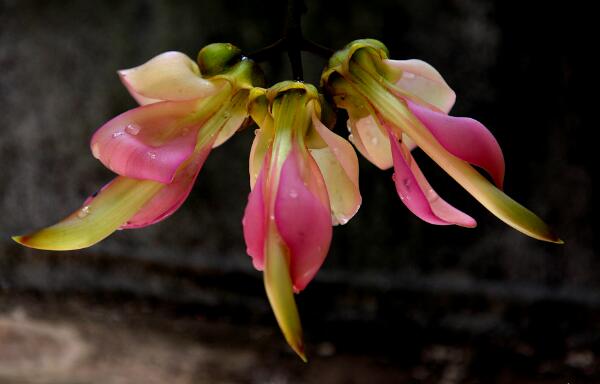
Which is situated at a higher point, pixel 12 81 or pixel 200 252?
pixel 12 81

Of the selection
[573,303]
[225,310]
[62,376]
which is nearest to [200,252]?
[225,310]

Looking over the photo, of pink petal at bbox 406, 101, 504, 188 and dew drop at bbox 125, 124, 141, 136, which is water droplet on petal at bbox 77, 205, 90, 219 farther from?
pink petal at bbox 406, 101, 504, 188

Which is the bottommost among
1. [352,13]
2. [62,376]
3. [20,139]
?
[62,376]

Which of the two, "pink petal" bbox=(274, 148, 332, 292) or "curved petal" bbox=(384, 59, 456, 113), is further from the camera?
"curved petal" bbox=(384, 59, 456, 113)

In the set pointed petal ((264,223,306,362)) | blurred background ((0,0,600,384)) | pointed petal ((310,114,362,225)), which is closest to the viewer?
pointed petal ((264,223,306,362))

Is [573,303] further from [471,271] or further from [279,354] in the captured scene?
[279,354]

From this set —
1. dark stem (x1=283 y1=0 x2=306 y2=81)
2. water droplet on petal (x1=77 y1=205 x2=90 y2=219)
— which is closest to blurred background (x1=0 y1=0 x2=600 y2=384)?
dark stem (x1=283 y1=0 x2=306 y2=81)

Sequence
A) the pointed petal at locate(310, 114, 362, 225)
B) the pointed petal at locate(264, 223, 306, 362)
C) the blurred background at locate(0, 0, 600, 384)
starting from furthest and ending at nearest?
1. the blurred background at locate(0, 0, 600, 384)
2. the pointed petal at locate(310, 114, 362, 225)
3. the pointed petal at locate(264, 223, 306, 362)

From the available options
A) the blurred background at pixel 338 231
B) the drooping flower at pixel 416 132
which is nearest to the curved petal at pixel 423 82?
the drooping flower at pixel 416 132
